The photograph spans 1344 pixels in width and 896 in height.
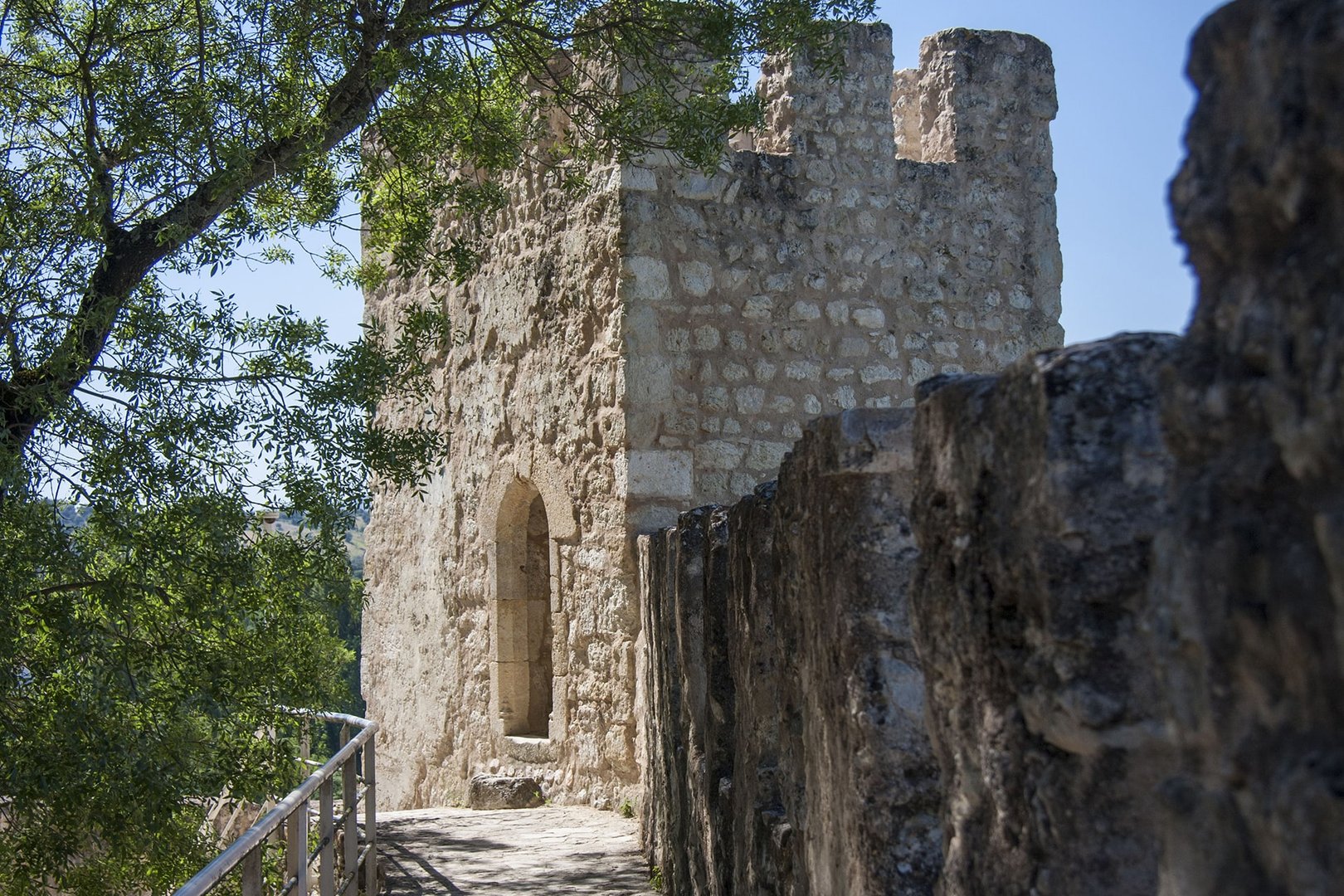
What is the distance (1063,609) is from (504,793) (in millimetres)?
7422

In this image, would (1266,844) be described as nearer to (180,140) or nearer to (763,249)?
(180,140)

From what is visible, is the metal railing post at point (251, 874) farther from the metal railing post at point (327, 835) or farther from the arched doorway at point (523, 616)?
the arched doorway at point (523, 616)

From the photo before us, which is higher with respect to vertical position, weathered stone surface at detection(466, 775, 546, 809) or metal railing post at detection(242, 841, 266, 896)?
metal railing post at detection(242, 841, 266, 896)

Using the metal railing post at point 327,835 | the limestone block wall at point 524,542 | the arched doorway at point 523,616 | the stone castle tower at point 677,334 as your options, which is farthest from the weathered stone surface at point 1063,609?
the arched doorway at point 523,616

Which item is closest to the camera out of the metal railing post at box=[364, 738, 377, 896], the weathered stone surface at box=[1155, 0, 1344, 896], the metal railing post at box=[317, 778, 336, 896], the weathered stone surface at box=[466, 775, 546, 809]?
the weathered stone surface at box=[1155, 0, 1344, 896]

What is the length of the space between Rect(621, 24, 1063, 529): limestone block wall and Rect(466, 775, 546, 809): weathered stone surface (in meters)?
1.91

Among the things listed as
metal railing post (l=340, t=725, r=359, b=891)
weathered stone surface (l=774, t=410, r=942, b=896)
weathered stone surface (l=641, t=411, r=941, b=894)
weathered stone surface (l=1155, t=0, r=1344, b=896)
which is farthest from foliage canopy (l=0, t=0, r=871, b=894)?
weathered stone surface (l=1155, t=0, r=1344, b=896)

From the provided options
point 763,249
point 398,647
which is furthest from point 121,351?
point 398,647

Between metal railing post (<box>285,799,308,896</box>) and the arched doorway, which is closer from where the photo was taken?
metal railing post (<box>285,799,308,896</box>)

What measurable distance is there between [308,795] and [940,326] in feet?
18.9

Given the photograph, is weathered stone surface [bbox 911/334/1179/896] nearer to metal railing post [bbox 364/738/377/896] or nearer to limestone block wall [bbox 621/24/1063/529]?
metal railing post [bbox 364/738/377/896]

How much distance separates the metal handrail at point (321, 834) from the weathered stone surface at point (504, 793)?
2.21m

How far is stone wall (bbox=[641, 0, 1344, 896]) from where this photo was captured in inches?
40.7

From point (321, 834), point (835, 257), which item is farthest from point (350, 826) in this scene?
point (835, 257)
